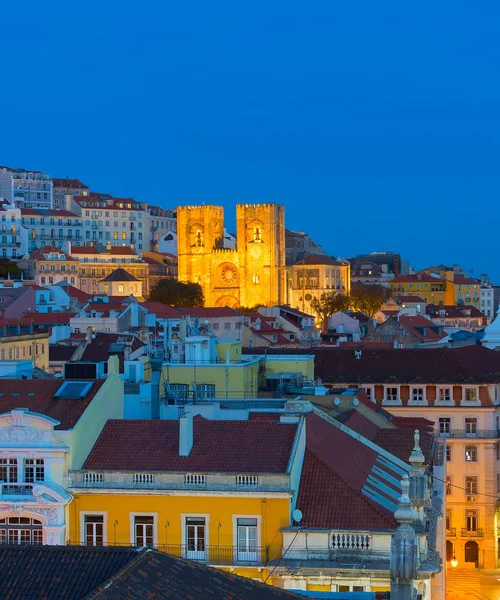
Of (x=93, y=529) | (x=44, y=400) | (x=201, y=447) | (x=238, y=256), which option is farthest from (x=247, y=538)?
(x=238, y=256)

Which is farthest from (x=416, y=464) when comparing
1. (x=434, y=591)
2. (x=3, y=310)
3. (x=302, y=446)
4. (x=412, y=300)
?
(x=412, y=300)

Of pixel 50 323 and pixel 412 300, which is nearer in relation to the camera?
pixel 50 323

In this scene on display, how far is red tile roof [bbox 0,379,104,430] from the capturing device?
3017 centimetres

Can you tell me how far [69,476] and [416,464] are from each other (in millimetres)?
7648

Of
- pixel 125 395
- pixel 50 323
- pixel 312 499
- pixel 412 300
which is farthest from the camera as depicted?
pixel 412 300

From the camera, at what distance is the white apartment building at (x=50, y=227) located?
6959 inches

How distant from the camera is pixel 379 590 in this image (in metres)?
26.5

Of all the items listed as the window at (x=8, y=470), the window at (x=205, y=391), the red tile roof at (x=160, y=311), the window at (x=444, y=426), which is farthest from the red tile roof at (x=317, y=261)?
the window at (x=8, y=470)

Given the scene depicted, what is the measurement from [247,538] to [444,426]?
30.0m

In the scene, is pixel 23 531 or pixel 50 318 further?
pixel 50 318

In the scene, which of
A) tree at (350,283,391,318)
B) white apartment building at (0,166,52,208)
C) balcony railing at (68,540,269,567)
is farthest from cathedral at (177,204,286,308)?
balcony railing at (68,540,269,567)

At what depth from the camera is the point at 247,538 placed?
28.3 meters

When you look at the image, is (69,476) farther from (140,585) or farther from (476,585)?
(476,585)

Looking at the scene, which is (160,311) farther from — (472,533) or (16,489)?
(16,489)
